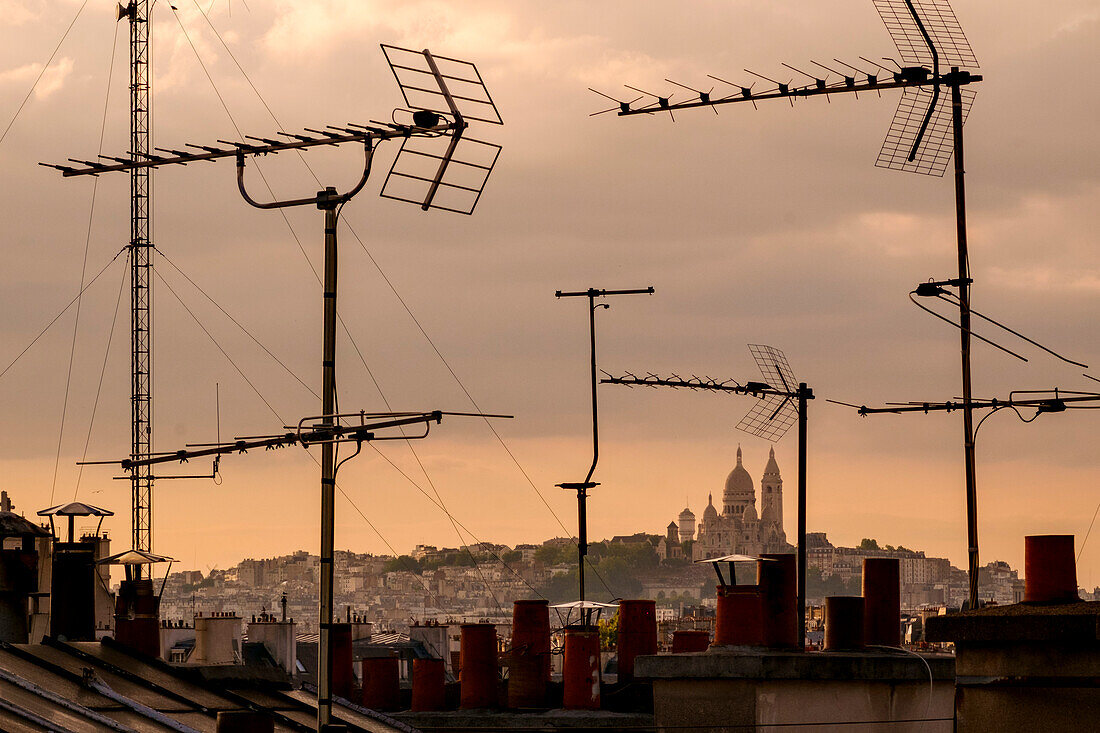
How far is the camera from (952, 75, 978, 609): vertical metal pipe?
78.1ft

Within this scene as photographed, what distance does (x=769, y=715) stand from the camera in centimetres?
2003

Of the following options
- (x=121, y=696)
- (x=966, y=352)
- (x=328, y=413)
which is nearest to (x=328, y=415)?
(x=328, y=413)

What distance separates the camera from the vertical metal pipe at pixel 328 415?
18781 millimetres

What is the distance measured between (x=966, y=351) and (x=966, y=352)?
1cm

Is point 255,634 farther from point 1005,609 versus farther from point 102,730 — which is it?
point 1005,609

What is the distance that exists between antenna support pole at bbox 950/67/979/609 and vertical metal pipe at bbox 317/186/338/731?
8805mm

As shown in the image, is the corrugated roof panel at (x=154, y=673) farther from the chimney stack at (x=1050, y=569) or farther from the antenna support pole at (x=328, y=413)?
the chimney stack at (x=1050, y=569)

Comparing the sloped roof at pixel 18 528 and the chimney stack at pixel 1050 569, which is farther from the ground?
the sloped roof at pixel 18 528

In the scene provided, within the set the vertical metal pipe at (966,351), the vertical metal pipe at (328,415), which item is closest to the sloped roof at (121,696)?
the vertical metal pipe at (328,415)

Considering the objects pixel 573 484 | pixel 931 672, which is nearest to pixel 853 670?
pixel 931 672

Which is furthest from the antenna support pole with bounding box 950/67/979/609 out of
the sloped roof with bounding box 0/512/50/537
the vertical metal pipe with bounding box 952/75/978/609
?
the sloped roof with bounding box 0/512/50/537

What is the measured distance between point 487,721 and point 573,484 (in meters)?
9.53

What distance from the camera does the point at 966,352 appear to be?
2456 cm

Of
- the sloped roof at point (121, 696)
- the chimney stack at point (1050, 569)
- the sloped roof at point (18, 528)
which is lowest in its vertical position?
the sloped roof at point (121, 696)
